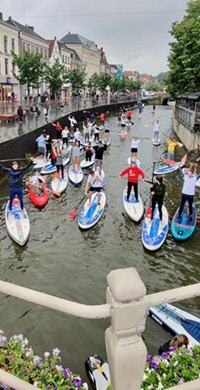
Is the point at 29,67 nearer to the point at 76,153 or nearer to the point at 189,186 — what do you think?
the point at 76,153

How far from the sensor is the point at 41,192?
53.4ft

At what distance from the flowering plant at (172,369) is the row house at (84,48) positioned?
9167 cm

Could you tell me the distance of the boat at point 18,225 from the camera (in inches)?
460

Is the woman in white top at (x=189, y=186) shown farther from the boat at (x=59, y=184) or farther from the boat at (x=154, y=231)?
the boat at (x=59, y=184)

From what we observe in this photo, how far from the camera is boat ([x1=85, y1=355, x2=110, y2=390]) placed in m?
5.37

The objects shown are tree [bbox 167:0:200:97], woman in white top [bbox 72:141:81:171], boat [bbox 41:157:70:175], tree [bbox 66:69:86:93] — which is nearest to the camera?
woman in white top [bbox 72:141:81:171]

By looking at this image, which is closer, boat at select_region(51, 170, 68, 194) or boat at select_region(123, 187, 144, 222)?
boat at select_region(123, 187, 144, 222)

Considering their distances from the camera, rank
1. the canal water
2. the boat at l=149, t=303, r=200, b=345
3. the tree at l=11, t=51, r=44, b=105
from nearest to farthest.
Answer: the boat at l=149, t=303, r=200, b=345 → the canal water → the tree at l=11, t=51, r=44, b=105

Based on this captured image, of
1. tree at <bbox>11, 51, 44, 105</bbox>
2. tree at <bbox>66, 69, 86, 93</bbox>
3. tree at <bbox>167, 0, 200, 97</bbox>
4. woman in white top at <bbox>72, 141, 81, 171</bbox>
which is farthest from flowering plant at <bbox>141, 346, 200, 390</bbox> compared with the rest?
tree at <bbox>66, 69, 86, 93</bbox>

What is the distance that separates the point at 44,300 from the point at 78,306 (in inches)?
9.7

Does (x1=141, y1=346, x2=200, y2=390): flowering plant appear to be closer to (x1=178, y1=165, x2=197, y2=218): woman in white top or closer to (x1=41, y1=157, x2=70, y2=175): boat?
(x1=178, y1=165, x2=197, y2=218): woman in white top

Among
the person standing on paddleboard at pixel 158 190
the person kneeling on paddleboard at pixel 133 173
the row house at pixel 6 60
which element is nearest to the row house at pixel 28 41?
the row house at pixel 6 60

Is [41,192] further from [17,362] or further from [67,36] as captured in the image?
[67,36]

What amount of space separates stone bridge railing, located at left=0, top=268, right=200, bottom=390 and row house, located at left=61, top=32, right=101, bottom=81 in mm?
92765
